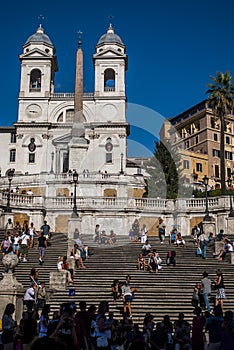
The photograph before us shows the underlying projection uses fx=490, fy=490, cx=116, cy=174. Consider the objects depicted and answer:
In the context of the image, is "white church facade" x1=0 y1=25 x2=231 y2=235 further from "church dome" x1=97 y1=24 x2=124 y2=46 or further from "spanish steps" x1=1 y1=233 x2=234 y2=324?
"spanish steps" x1=1 y1=233 x2=234 y2=324

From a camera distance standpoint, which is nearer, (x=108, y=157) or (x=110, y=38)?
(x=108, y=157)

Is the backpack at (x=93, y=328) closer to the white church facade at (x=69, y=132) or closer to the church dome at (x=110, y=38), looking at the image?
the white church facade at (x=69, y=132)

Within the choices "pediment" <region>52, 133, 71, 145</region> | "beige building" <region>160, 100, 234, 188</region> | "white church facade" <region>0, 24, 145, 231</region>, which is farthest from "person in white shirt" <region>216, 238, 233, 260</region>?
"beige building" <region>160, 100, 234, 188</region>

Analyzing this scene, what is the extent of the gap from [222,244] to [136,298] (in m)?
8.96

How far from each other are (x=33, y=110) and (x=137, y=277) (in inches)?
2048

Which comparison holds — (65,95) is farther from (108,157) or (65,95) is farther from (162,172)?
(162,172)

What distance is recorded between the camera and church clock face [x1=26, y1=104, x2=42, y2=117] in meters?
68.4

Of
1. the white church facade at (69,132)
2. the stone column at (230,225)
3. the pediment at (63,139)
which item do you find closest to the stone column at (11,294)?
the stone column at (230,225)

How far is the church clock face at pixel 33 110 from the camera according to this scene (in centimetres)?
6844

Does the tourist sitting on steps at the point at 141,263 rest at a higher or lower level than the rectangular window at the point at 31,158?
lower

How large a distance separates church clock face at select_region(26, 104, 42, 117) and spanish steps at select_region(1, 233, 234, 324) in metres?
43.8

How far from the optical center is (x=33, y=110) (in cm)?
6862

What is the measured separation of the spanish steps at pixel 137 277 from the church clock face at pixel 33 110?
43.8 m

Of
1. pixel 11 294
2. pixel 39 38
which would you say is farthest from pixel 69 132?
pixel 11 294
